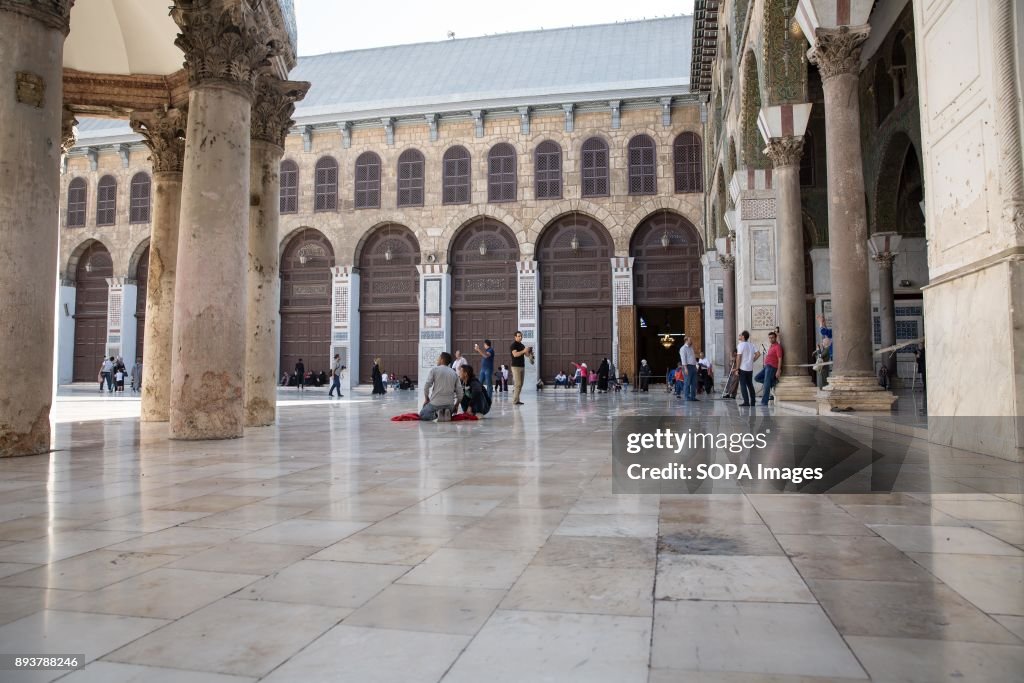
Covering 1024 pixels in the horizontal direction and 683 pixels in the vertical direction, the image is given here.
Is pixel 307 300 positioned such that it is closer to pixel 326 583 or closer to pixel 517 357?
pixel 517 357

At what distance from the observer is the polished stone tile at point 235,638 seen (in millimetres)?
1814

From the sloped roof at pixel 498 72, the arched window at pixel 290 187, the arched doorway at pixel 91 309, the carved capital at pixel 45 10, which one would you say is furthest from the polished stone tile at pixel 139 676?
the arched doorway at pixel 91 309

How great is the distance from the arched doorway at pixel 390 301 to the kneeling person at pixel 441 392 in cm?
1593

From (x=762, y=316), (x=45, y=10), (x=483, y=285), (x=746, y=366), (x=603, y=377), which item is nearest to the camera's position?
(x=45, y=10)

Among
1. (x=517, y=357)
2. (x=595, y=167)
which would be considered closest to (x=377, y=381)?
(x=517, y=357)

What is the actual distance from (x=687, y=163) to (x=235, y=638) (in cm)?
2435

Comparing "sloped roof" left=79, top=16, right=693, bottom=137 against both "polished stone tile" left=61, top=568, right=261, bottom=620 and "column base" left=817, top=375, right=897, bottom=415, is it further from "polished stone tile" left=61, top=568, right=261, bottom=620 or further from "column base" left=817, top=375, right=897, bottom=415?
"polished stone tile" left=61, top=568, right=261, bottom=620

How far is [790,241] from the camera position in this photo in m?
11.9

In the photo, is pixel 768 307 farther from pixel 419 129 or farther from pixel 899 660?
pixel 419 129

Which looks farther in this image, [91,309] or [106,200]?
[91,309]

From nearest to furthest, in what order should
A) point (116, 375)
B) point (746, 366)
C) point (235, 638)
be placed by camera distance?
point (235, 638) → point (746, 366) → point (116, 375)

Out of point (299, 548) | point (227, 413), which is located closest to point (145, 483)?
point (299, 548)

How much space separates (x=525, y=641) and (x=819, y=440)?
5.44 meters

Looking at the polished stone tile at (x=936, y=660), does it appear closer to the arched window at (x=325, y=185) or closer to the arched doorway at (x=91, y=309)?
the arched window at (x=325, y=185)
